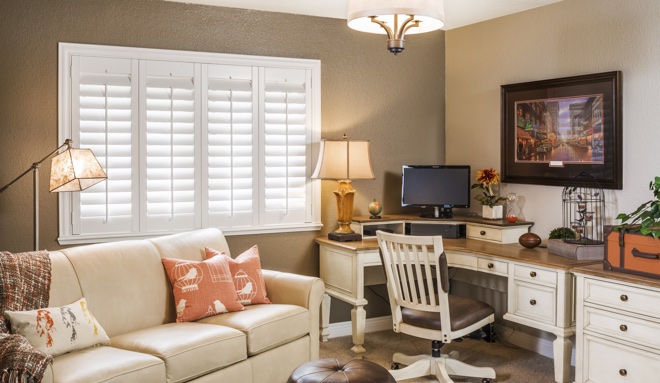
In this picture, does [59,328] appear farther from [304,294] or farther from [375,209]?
[375,209]

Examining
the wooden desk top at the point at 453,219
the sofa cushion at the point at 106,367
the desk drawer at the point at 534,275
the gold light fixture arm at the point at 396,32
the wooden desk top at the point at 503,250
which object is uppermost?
the gold light fixture arm at the point at 396,32

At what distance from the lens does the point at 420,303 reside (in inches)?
159

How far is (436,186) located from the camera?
5172 millimetres

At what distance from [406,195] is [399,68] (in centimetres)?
103

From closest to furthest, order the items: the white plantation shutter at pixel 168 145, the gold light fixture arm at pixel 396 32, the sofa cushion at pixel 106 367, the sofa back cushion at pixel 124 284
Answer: the gold light fixture arm at pixel 396 32
the sofa cushion at pixel 106 367
the sofa back cushion at pixel 124 284
the white plantation shutter at pixel 168 145

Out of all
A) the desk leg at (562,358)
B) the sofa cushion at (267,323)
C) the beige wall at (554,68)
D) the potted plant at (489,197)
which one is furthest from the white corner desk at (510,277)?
the sofa cushion at (267,323)

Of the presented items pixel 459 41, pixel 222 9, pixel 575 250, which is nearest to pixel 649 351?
pixel 575 250

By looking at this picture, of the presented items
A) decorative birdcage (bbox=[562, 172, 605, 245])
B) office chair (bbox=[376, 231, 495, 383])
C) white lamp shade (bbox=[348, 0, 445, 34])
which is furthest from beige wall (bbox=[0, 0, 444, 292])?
white lamp shade (bbox=[348, 0, 445, 34])

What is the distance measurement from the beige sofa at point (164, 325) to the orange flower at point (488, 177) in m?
1.59

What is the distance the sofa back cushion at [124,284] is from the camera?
360 cm

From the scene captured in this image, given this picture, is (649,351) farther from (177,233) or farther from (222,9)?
(222,9)

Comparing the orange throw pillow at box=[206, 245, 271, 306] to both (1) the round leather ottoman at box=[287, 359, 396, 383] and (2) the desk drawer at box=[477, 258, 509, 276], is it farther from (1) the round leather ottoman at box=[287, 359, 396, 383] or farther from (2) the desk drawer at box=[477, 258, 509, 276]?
(2) the desk drawer at box=[477, 258, 509, 276]

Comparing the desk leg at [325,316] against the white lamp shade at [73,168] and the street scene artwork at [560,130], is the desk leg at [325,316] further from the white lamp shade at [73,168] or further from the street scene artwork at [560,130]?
the white lamp shade at [73,168]

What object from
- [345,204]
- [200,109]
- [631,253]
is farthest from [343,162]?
[631,253]
